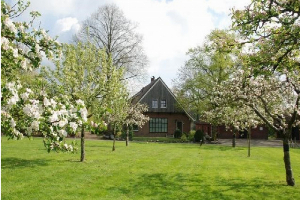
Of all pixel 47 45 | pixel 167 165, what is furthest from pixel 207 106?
pixel 47 45

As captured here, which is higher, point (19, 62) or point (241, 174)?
point (19, 62)

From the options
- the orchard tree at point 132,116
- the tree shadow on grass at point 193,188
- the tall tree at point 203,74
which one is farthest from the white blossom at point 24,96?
the tall tree at point 203,74

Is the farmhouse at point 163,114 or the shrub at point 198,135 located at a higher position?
the farmhouse at point 163,114

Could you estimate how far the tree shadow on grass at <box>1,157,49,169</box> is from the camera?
1541 centimetres

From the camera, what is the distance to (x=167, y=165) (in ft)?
57.8

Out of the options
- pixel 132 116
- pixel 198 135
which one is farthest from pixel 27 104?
pixel 198 135

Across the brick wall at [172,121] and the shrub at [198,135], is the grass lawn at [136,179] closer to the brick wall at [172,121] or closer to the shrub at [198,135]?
the shrub at [198,135]

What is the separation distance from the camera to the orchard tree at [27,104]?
5.09 meters

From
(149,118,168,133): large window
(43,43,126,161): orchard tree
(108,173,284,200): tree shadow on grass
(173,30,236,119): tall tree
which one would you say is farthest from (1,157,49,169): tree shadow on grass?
(149,118,168,133): large window

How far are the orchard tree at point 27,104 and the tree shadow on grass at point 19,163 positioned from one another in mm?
10495

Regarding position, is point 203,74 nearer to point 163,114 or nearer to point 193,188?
point 163,114

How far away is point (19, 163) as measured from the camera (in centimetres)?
1630

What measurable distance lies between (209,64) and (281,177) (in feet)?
86.5

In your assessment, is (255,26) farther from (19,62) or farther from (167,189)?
(19,62)
